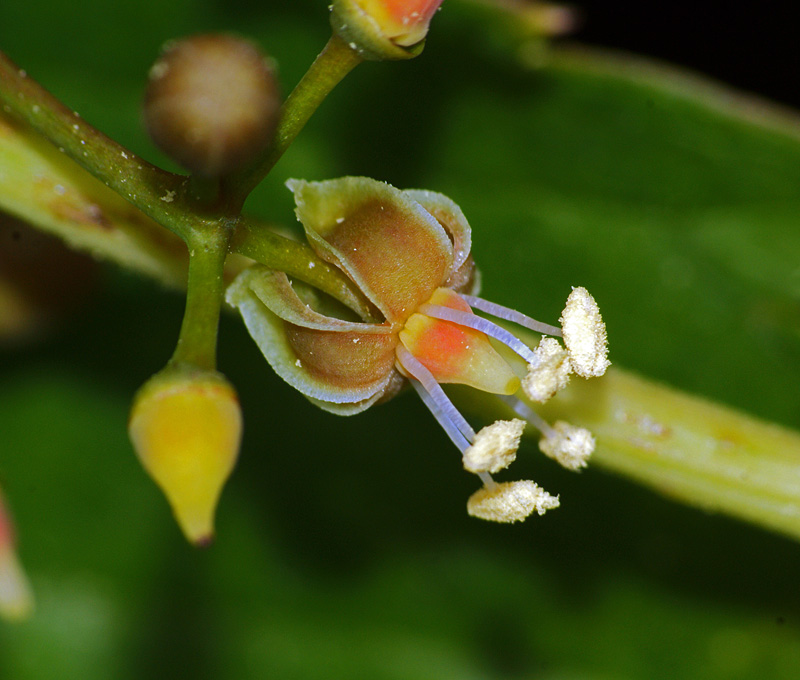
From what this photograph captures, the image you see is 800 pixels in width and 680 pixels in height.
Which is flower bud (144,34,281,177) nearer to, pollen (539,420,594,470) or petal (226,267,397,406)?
petal (226,267,397,406)

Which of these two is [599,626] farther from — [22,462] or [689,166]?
A: [22,462]

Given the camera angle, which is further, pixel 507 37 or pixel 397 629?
pixel 397 629

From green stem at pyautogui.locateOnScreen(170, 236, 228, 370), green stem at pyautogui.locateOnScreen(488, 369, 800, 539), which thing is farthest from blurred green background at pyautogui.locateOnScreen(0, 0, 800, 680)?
green stem at pyautogui.locateOnScreen(170, 236, 228, 370)

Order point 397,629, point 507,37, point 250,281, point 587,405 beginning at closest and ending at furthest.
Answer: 1. point 250,281
2. point 587,405
3. point 507,37
4. point 397,629

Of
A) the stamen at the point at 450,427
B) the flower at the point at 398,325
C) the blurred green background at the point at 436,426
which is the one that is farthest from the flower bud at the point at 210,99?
the blurred green background at the point at 436,426

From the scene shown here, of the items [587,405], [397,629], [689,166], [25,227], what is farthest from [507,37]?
[397,629]

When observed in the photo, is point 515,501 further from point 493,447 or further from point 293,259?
point 293,259

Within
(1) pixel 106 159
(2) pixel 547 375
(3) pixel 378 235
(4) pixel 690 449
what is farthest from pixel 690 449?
(1) pixel 106 159
